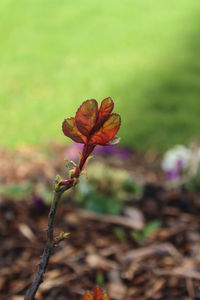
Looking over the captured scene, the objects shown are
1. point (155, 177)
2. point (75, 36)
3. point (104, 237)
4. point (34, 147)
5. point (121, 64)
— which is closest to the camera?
point (104, 237)

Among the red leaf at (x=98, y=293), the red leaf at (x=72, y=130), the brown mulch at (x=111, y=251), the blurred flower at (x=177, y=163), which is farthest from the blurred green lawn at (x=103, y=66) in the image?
the red leaf at (x=72, y=130)

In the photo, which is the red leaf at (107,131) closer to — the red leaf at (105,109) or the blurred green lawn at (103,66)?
the red leaf at (105,109)

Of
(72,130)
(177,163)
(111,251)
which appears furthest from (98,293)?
(177,163)

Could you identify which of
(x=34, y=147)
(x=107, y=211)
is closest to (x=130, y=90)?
(x=34, y=147)

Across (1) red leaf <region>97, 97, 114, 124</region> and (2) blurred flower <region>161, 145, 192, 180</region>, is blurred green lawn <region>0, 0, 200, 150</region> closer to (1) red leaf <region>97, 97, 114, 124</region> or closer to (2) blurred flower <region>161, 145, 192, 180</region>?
(2) blurred flower <region>161, 145, 192, 180</region>

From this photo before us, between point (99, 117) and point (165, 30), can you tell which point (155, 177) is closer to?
point (99, 117)

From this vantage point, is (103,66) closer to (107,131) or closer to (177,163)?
(177,163)

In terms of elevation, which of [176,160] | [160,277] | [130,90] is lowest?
[160,277]
